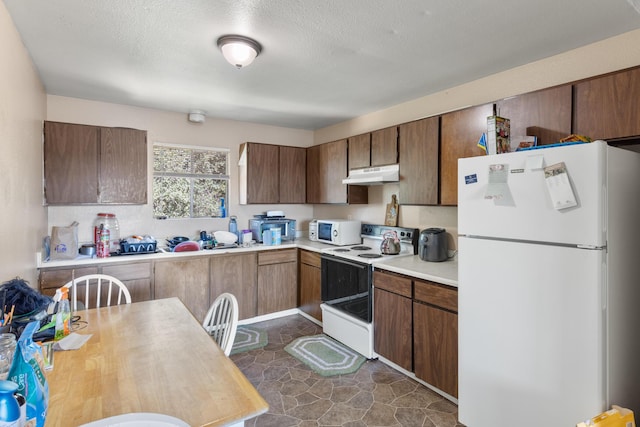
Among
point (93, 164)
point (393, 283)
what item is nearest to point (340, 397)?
point (393, 283)

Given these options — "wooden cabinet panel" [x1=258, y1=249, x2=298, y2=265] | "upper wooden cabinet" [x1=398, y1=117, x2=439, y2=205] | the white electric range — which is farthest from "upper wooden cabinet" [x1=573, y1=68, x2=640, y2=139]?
"wooden cabinet panel" [x1=258, y1=249, x2=298, y2=265]

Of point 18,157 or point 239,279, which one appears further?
point 239,279

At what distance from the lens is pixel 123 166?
3293 millimetres

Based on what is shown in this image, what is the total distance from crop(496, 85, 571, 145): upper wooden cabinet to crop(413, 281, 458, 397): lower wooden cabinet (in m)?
1.17

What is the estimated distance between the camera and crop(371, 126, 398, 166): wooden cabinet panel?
3133 mm

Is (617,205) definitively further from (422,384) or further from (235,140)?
(235,140)

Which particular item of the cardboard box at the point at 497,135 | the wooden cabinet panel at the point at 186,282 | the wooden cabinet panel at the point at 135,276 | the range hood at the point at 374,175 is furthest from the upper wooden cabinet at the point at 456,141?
the wooden cabinet panel at the point at 135,276

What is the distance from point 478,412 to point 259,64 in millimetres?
2782

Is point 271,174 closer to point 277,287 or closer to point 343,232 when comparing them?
point 343,232

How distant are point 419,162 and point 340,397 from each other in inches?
78.9

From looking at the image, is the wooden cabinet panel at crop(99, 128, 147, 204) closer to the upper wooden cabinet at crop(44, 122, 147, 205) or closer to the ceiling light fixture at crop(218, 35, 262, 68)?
the upper wooden cabinet at crop(44, 122, 147, 205)

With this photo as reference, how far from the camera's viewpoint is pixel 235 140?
4.23 m

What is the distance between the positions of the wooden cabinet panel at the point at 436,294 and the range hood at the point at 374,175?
1.09 meters

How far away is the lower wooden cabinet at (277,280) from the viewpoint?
3805 mm
